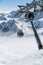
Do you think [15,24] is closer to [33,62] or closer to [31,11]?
[31,11]

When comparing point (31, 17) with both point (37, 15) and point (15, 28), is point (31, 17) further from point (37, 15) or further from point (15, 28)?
point (15, 28)

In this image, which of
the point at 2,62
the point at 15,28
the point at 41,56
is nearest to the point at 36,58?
the point at 41,56

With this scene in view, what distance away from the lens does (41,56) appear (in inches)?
178

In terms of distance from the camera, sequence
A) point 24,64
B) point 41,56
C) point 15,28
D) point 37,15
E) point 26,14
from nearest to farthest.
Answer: point 24,64 → point 41,56 → point 15,28 → point 37,15 → point 26,14

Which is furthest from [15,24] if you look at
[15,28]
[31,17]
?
[31,17]

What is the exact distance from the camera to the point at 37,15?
50.0 ft

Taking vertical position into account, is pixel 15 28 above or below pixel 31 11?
below

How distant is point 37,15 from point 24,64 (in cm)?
1136

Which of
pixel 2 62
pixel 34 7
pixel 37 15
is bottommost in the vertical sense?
pixel 2 62

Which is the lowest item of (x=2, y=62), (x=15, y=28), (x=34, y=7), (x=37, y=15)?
(x=2, y=62)

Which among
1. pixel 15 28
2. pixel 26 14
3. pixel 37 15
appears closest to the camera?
pixel 15 28

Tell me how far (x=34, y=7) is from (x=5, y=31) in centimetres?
518

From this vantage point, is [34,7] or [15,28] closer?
[15,28]

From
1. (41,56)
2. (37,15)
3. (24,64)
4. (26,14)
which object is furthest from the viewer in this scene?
(26,14)
